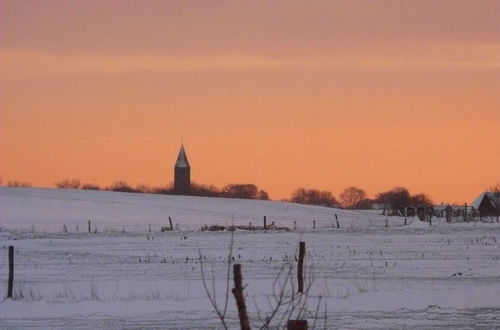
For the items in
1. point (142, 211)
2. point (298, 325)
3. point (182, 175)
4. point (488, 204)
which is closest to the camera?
point (298, 325)

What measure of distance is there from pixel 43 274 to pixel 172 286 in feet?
19.5

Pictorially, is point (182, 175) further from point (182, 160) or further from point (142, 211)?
point (142, 211)

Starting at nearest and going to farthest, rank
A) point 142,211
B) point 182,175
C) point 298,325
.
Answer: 1. point 298,325
2. point 142,211
3. point 182,175

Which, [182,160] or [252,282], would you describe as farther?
[182,160]

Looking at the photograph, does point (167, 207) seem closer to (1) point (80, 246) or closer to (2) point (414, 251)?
(1) point (80, 246)

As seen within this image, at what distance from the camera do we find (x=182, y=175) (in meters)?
179

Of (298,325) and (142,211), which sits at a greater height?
(142,211)

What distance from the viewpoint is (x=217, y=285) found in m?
23.9

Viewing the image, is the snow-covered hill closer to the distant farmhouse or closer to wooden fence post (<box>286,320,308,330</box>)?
the distant farmhouse

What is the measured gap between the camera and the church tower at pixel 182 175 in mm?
178750

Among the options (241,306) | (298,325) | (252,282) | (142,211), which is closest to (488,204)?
(142,211)

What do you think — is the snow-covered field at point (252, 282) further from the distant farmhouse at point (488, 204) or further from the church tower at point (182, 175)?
the church tower at point (182, 175)

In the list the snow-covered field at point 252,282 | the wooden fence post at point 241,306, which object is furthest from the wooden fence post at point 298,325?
the snow-covered field at point 252,282

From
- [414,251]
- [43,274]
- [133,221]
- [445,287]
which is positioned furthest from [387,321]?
[133,221]
